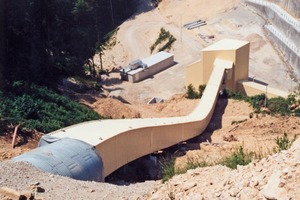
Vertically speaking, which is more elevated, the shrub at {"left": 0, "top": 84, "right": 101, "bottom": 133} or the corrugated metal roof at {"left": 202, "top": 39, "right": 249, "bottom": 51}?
the corrugated metal roof at {"left": 202, "top": 39, "right": 249, "bottom": 51}

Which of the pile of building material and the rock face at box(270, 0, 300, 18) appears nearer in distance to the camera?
the rock face at box(270, 0, 300, 18)

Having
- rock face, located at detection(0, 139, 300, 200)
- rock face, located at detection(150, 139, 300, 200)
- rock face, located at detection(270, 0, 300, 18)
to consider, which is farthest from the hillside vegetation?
rock face, located at detection(270, 0, 300, 18)

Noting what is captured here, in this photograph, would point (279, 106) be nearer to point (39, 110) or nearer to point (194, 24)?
point (39, 110)

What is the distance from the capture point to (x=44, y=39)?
3162cm

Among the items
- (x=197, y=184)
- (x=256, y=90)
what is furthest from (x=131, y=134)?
(x=256, y=90)

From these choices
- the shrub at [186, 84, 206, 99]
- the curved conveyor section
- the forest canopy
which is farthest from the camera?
the shrub at [186, 84, 206, 99]

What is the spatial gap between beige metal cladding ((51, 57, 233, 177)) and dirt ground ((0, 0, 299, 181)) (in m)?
0.91

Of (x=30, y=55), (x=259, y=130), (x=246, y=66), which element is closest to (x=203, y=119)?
(x=259, y=130)

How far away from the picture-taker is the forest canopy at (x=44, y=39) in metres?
28.2

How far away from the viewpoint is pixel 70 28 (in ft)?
113

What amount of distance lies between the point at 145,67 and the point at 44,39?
8379mm

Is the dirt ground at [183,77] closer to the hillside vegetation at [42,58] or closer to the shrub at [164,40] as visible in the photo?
the shrub at [164,40]

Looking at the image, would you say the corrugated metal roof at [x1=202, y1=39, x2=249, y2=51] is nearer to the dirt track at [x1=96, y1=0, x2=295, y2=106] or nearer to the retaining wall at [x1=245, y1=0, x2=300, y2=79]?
the dirt track at [x1=96, y1=0, x2=295, y2=106]

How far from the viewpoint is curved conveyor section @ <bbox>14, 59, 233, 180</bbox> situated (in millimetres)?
14414
